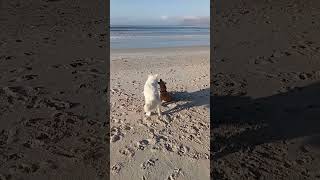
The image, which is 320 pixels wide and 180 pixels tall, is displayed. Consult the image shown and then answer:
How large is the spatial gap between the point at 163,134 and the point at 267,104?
2.18 m

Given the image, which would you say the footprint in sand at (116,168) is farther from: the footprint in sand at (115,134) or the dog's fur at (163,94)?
the dog's fur at (163,94)

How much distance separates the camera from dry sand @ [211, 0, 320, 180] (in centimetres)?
496

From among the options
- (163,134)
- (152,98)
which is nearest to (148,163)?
(163,134)

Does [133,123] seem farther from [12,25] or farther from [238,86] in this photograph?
[12,25]

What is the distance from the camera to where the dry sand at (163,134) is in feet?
15.6

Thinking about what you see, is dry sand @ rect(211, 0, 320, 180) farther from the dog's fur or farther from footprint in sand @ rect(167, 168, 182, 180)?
the dog's fur

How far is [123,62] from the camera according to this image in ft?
35.8

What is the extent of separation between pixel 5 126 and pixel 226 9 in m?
14.9

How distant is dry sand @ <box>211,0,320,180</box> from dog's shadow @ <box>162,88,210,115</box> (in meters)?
0.20

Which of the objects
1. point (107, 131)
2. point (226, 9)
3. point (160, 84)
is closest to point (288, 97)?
point (160, 84)

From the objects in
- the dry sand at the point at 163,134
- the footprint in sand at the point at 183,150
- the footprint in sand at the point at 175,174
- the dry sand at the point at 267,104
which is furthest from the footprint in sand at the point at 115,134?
the dry sand at the point at 267,104

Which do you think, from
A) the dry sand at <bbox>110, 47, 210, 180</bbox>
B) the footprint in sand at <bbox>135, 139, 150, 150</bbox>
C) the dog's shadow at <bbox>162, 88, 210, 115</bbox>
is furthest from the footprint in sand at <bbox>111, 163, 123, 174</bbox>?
the dog's shadow at <bbox>162, 88, 210, 115</bbox>

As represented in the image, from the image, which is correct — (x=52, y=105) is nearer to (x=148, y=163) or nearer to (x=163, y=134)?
(x=163, y=134)

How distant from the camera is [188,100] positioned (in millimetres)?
6746
